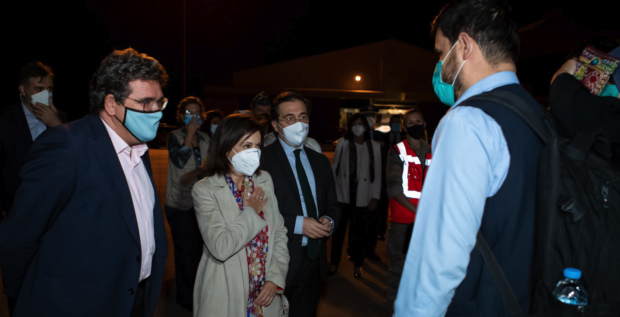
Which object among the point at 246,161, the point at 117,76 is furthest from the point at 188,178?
the point at 117,76

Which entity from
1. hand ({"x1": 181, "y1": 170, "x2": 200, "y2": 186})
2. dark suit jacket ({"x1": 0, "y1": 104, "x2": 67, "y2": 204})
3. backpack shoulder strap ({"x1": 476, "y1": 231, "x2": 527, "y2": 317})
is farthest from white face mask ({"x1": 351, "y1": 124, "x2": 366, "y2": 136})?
backpack shoulder strap ({"x1": 476, "y1": 231, "x2": 527, "y2": 317})

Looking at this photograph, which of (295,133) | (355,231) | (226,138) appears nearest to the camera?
(226,138)

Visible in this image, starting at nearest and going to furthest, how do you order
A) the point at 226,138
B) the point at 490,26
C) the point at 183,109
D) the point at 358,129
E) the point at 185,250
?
the point at 490,26 < the point at 226,138 < the point at 185,250 < the point at 183,109 < the point at 358,129

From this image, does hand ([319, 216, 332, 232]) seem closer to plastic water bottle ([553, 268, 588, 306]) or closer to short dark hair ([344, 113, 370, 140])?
plastic water bottle ([553, 268, 588, 306])

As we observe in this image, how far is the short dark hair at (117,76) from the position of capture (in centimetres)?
219

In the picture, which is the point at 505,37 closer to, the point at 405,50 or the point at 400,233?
the point at 400,233

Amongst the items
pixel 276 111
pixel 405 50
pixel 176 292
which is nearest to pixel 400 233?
pixel 276 111

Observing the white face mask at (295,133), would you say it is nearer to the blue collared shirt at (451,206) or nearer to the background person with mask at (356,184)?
the blue collared shirt at (451,206)

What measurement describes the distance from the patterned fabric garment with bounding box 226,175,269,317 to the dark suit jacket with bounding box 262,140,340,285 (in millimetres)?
278

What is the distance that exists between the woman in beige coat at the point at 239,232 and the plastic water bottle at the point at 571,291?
1689 mm

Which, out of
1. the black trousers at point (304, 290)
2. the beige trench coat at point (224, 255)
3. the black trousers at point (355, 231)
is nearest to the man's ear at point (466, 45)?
the beige trench coat at point (224, 255)

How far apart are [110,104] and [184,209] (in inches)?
102

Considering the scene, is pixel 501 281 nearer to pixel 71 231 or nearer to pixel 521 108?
pixel 521 108

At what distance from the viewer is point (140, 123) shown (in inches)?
87.2
